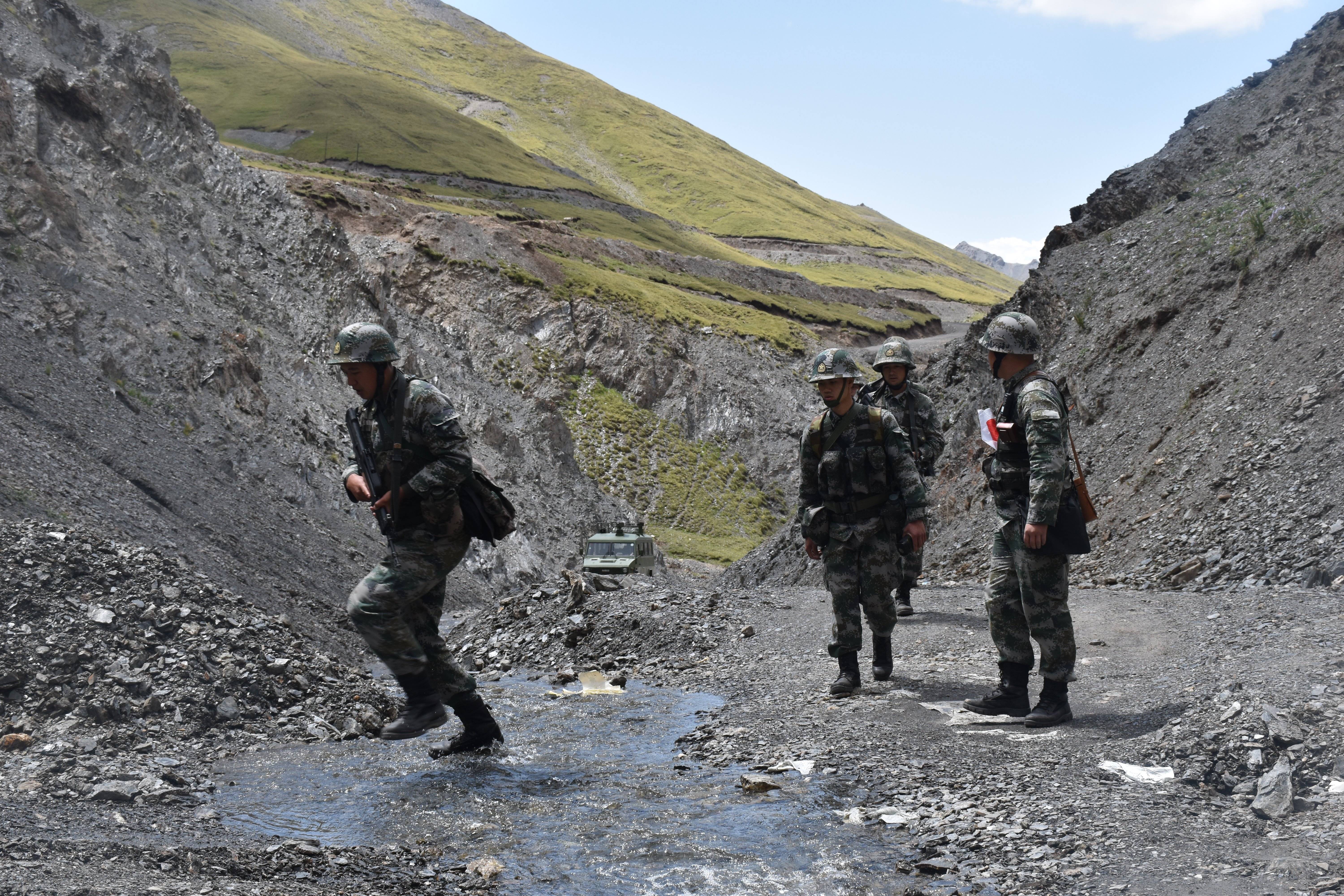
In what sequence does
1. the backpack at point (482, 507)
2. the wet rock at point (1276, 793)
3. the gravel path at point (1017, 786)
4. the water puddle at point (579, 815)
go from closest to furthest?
1. the gravel path at point (1017, 786)
2. the wet rock at point (1276, 793)
3. the water puddle at point (579, 815)
4. the backpack at point (482, 507)

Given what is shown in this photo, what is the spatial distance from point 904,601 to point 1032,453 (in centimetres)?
644

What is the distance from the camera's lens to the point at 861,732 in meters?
7.03

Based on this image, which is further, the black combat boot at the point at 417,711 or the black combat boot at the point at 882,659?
the black combat boot at the point at 882,659

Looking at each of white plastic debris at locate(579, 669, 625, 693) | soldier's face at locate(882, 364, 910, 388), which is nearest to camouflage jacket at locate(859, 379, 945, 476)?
soldier's face at locate(882, 364, 910, 388)

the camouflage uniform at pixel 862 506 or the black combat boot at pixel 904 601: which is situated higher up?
the camouflage uniform at pixel 862 506

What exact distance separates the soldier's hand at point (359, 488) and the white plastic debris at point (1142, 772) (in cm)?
483

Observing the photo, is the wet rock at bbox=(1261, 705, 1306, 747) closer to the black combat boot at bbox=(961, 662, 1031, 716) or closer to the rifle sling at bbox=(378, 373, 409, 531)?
the black combat boot at bbox=(961, 662, 1031, 716)

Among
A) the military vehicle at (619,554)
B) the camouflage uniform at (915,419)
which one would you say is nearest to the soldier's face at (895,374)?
the camouflage uniform at (915,419)

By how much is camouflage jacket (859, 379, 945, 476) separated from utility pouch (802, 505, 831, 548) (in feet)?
13.4

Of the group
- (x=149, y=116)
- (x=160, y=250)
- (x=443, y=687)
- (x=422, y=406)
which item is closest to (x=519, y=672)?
(x=443, y=687)

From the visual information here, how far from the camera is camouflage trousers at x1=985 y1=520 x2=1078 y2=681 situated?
263 inches

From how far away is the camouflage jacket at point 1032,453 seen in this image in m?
6.52

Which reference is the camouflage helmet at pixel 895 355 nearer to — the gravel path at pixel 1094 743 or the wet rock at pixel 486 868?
the gravel path at pixel 1094 743

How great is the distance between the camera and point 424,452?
690 centimetres
